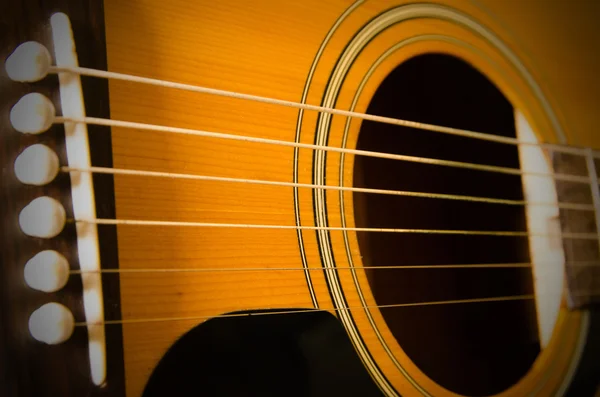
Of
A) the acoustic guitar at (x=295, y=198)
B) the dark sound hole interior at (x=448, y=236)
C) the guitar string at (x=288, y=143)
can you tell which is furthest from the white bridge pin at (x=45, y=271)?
the dark sound hole interior at (x=448, y=236)

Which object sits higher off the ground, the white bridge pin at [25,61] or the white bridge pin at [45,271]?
the white bridge pin at [25,61]

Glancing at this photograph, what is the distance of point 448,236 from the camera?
0.73 meters

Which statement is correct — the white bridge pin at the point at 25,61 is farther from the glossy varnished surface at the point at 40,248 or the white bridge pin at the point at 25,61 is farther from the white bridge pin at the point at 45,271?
the white bridge pin at the point at 45,271

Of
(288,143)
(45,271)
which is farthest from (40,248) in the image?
(288,143)

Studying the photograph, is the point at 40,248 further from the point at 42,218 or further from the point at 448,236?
the point at 448,236

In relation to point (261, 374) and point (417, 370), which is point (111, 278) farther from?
point (417, 370)

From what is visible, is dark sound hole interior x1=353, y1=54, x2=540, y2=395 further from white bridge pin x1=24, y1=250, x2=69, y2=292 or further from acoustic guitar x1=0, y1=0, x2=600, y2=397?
Result: white bridge pin x1=24, y1=250, x2=69, y2=292

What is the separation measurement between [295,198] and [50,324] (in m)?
0.28

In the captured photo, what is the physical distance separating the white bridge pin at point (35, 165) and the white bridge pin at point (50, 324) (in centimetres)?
10

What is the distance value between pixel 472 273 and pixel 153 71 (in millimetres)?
562

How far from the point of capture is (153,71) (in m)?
0.50

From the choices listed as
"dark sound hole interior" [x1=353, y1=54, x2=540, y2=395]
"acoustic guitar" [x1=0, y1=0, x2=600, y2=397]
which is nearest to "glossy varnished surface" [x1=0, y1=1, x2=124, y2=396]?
"acoustic guitar" [x1=0, y1=0, x2=600, y2=397]

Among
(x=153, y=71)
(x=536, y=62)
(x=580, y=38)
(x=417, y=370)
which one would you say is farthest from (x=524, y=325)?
(x=153, y=71)

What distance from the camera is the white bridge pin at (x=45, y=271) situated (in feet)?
1.22
